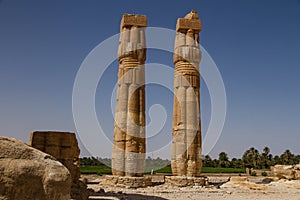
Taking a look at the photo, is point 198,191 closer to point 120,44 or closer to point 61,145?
point 61,145

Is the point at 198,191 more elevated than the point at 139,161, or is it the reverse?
the point at 139,161

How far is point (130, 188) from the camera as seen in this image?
18812 millimetres

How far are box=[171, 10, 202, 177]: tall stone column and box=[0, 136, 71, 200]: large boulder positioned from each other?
15.9 m

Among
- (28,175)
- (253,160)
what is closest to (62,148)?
(28,175)

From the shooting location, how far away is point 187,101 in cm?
2142

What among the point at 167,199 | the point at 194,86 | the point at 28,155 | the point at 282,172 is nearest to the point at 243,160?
the point at 282,172

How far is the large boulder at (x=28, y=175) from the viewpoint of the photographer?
491 cm

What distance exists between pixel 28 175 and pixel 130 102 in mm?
15358

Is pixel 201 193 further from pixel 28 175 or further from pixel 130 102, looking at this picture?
pixel 28 175

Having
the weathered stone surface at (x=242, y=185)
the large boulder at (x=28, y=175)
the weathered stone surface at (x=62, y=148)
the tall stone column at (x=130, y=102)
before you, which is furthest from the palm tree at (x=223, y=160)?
the large boulder at (x=28, y=175)

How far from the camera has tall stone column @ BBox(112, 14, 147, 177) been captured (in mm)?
19859

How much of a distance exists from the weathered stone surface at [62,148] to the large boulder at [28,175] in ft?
21.8

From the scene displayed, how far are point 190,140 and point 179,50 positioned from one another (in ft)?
20.4

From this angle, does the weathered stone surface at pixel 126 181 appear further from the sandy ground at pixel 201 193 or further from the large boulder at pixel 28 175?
the large boulder at pixel 28 175
